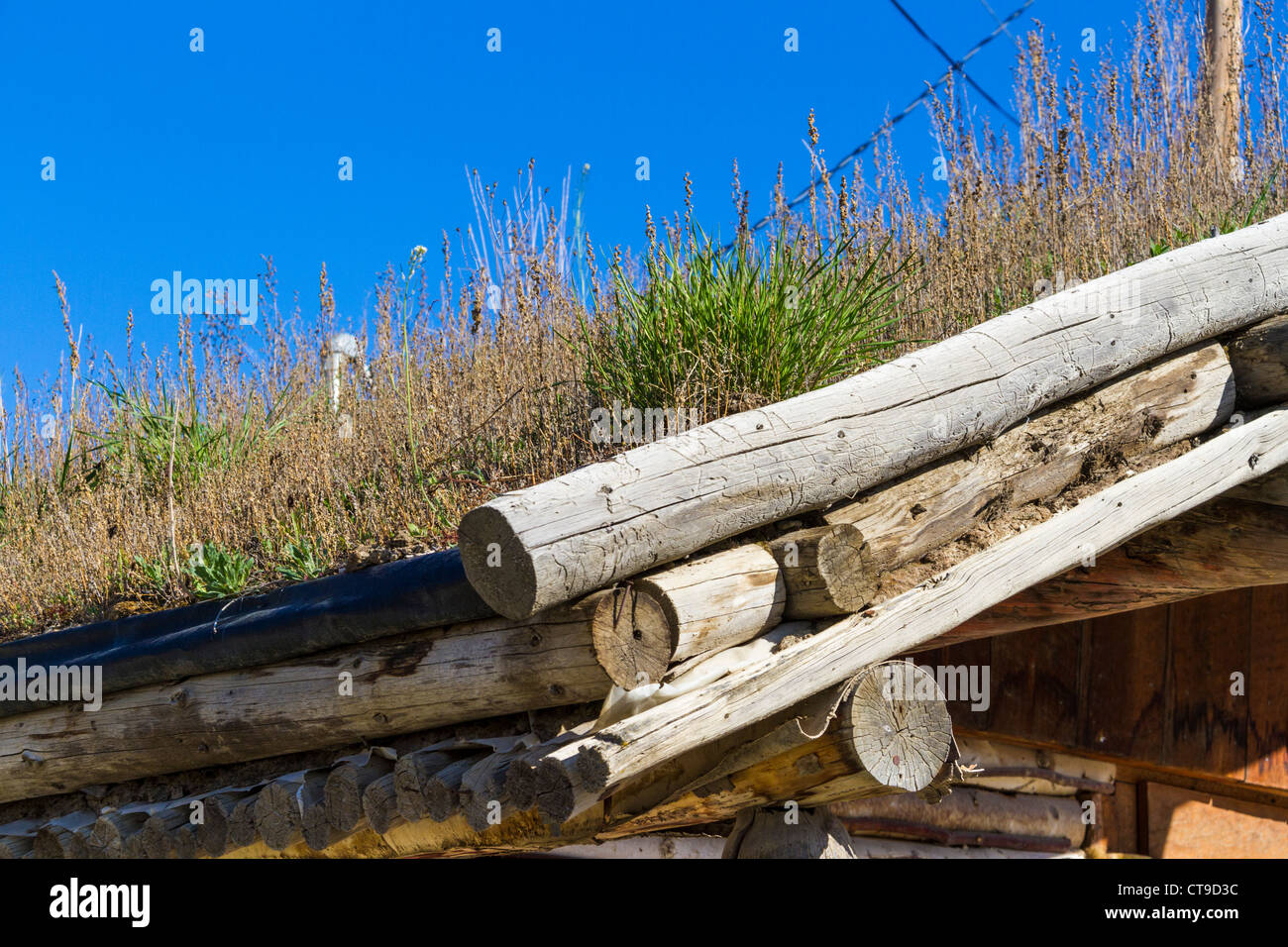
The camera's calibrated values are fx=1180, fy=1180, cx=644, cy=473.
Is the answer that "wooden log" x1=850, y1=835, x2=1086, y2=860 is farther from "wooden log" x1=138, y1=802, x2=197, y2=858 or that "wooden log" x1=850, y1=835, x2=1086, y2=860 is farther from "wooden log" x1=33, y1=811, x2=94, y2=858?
"wooden log" x1=33, y1=811, x2=94, y2=858

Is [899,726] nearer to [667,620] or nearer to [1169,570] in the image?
[667,620]

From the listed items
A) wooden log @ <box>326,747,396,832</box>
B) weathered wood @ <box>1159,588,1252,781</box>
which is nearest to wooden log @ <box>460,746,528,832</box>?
wooden log @ <box>326,747,396,832</box>

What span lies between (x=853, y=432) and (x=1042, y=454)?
772 mm

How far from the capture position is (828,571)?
3035 millimetres

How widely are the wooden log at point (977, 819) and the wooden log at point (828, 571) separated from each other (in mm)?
2029

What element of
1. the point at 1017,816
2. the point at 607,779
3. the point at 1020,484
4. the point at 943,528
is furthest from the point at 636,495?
the point at 1017,816

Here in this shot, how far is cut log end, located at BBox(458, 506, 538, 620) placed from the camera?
8.93ft

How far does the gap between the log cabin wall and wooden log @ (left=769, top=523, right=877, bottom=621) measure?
1814 millimetres

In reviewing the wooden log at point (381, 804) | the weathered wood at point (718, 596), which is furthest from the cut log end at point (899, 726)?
the wooden log at point (381, 804)

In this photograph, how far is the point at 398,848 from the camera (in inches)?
141

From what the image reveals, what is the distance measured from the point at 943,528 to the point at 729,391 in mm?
1249

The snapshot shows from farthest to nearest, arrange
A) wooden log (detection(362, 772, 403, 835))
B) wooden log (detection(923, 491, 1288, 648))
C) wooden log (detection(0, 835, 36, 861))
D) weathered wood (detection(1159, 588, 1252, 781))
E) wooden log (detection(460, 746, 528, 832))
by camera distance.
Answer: weathered wood (detection(1159, 588, 1252, 781))
wooden log (detection(0, 835, 36, 861))
wooden log (detection(923, 491, 1288, 648))
wooden log (detection(362, 772, 403, 835))
wooden log (detection(460, 746, 528, 832))

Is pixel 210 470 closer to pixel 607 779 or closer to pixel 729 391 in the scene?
pixel 729 391

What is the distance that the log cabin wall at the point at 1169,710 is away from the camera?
16.7 ft
